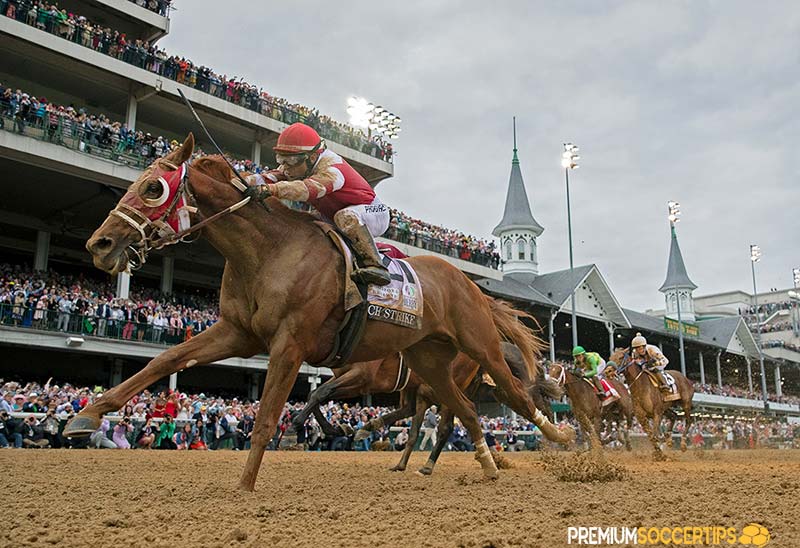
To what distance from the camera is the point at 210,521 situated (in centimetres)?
384

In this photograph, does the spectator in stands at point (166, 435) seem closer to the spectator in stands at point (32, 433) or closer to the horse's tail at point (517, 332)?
the spectator in stands at point (32, 433)

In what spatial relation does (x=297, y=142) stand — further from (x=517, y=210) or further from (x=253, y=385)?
(x=517, y=210)

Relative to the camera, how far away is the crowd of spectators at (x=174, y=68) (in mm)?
23109

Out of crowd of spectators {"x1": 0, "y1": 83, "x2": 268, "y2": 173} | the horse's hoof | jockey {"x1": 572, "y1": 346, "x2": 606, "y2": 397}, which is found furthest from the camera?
crowd of spectators {"x1": 0, "y1": 83, "x2": 268, "y2": 173}

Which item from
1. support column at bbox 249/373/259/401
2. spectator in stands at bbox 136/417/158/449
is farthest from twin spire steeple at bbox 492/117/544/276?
spectator in stands at bbox 136/417/158/449

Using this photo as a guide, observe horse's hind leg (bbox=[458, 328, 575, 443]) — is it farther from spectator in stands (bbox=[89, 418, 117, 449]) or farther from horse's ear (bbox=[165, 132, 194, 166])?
spectator in stands (bbox=[89, 418, 117, 449])

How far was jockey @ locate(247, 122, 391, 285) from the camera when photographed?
5938mm

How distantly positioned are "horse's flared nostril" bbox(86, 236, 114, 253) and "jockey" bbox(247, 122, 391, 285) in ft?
4.01

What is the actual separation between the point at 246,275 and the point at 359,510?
7.27 feet

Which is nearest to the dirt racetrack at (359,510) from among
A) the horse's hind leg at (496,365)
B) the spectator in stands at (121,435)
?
the horse's hind leg at (496,365)

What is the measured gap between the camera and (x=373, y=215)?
646cm

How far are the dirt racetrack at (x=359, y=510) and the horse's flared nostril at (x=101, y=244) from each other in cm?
181

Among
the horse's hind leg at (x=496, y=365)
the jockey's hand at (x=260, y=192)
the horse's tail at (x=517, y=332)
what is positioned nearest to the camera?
the jockey's hand at (x=260, y=192)

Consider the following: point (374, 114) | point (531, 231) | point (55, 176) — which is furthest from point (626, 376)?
point (531, 231)
